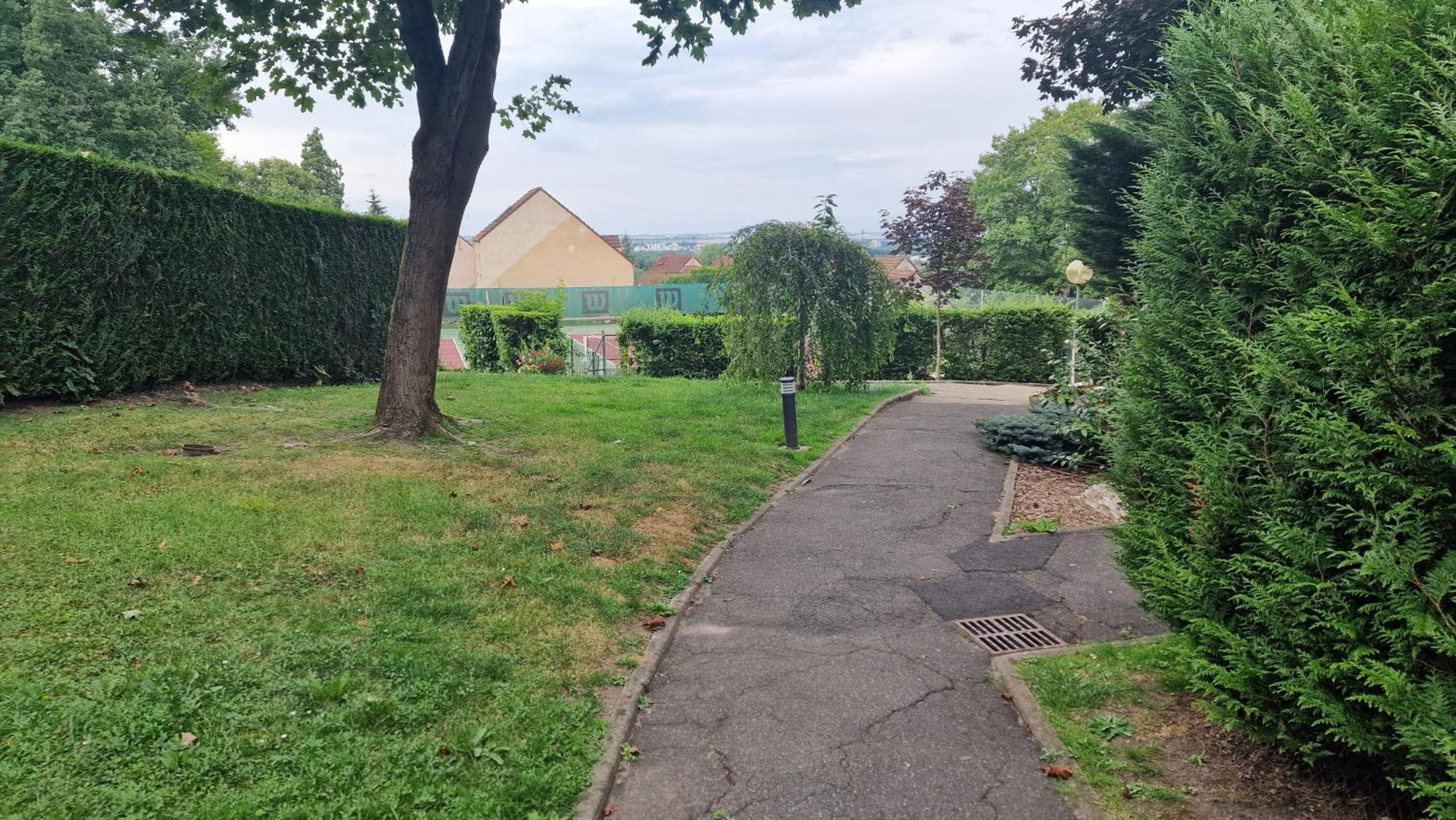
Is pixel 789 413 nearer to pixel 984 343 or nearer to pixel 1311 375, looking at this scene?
pixel 1311 375

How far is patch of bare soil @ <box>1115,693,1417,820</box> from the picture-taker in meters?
2.55

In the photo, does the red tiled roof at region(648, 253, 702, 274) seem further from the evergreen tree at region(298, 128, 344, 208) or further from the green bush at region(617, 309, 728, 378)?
the green bush at region(617, 309, 728, 378)

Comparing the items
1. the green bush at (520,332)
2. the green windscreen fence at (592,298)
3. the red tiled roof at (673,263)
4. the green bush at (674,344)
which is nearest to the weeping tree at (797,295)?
the green bush at (674,344)

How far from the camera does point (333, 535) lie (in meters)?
4.86

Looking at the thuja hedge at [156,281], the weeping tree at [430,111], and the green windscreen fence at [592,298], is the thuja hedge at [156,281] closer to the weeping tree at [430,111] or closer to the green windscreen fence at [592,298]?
the weeping tree at [430,111]

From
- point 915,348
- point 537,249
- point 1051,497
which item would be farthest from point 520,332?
point 537,249

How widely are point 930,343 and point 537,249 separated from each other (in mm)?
31959

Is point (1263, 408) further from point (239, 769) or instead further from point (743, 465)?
point (743, 465)

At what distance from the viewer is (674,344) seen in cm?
1816

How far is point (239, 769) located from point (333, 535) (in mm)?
2486

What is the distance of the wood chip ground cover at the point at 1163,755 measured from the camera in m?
2.65

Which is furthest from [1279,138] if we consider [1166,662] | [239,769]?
[239,769]

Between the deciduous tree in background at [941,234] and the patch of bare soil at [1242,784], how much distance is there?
19.7m

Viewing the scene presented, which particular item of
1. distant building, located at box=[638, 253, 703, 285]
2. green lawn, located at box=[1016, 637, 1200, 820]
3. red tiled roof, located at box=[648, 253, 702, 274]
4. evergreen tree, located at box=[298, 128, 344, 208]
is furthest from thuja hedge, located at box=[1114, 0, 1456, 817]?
red tiled roof, located at box=[648, 253, 702, 274]
